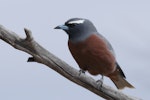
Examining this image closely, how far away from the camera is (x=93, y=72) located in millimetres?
6051

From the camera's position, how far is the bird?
18.9ft

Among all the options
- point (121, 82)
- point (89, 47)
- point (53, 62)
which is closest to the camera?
point (53, 62)

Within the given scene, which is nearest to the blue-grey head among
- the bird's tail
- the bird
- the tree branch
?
the bird

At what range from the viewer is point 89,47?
19.2 feet

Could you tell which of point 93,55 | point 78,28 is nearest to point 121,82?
point 93,55

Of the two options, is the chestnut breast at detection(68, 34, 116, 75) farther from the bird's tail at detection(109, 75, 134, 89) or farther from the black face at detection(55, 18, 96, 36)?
the bird's tail at detection(109, 75, 134, 89)

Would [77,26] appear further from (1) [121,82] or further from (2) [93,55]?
(1) [121,82]

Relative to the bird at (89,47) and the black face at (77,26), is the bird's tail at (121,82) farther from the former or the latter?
the black face at (77,26)

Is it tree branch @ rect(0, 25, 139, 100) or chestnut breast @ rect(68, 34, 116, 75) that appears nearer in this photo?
tree branch @ rect(0, 25, 139, 100)

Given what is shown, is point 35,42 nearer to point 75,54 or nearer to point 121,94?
point 75,54

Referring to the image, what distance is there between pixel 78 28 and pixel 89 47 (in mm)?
262

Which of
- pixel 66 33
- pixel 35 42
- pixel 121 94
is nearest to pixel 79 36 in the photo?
pixel 66 33

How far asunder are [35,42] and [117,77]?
4.77 feet

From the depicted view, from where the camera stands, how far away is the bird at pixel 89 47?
18.9 feet
